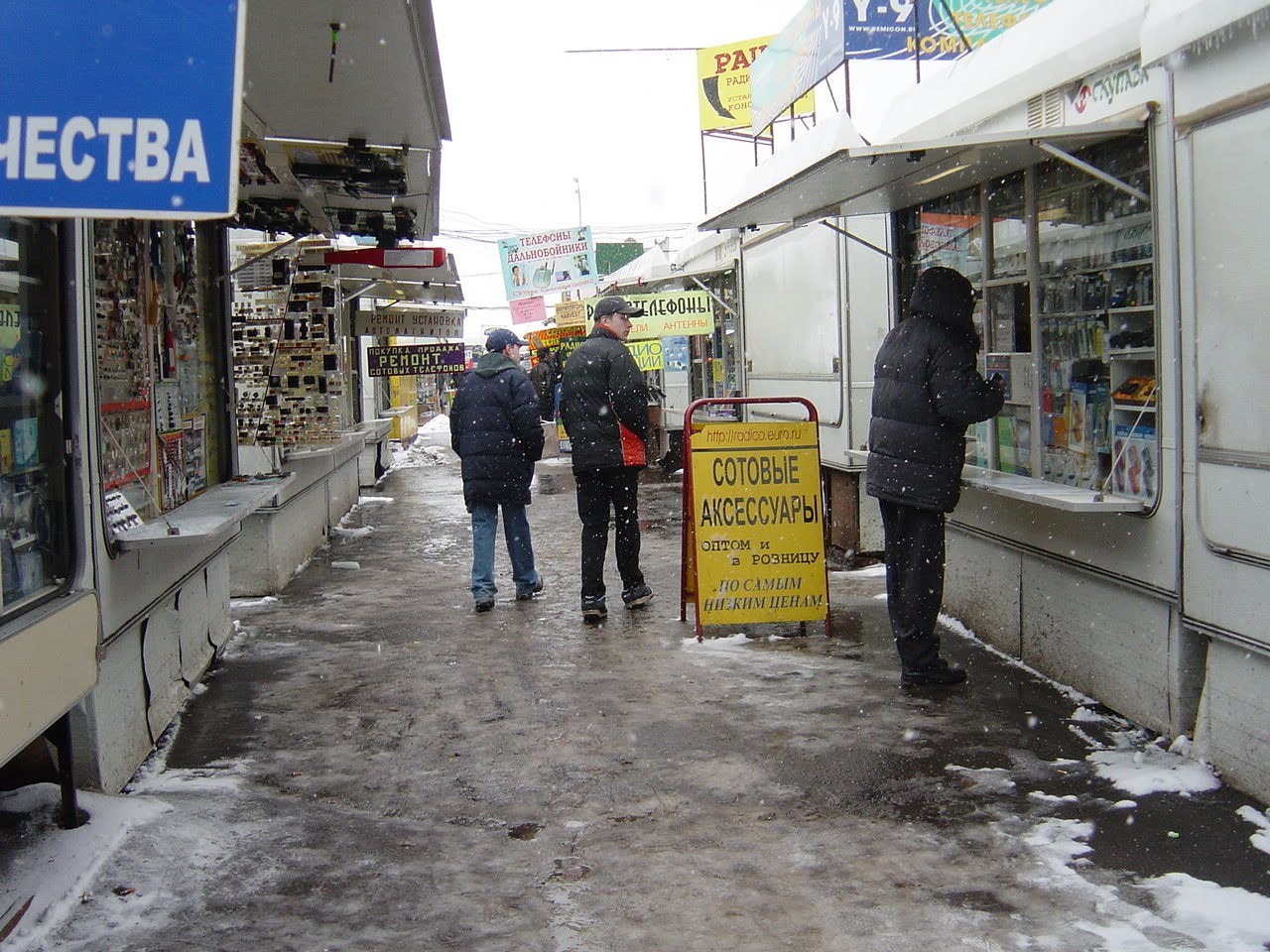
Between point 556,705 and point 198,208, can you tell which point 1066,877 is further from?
point 198,208

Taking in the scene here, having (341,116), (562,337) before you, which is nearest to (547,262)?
(562,337)

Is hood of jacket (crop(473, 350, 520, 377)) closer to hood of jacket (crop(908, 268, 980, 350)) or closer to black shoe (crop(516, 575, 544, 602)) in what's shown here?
black shoe (crop(516, 575, 544, 602))

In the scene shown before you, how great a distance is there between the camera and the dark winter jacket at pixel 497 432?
830 centimetres

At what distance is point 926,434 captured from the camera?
232 inches

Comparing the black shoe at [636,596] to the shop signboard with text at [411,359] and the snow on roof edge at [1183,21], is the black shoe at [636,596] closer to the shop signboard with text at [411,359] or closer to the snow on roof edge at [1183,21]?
the snow on roof edge at [1183,21]

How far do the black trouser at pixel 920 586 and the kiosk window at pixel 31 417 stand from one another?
3777 millimetres

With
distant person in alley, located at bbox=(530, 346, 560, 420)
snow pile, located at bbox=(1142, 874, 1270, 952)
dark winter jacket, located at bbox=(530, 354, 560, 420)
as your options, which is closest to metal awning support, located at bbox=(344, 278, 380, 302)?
distant person in alley, located at bbox=(530, 346, 560, 420)

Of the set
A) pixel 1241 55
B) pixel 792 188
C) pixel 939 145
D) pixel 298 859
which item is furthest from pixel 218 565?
pixel 1241 55

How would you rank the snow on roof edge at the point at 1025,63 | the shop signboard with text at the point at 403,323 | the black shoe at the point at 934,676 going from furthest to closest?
the shop signboard with text at the point at 403,323 → the black shoe at the point at 934,676 → the snow on roof edge at the point at 1025,63

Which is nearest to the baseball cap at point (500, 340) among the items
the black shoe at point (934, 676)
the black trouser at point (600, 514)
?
the black trouser at point (600, 514)

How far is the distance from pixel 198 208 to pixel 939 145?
3.67 m

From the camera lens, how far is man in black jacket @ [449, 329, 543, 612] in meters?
8.30

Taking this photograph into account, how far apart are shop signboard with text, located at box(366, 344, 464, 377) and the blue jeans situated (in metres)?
6.61

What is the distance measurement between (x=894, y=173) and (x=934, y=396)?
1.27 m
